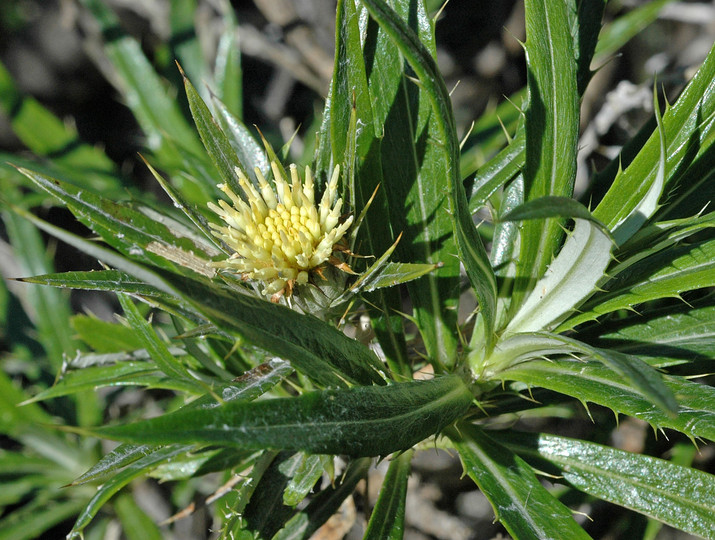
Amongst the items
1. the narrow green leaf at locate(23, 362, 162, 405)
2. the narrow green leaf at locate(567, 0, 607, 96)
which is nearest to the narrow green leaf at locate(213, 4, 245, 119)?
the narrow green leaf at locate(23, 362, 162, 405)

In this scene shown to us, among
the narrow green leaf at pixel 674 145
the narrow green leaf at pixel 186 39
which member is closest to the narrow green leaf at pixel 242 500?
the narrow green leaf at pixel 674 145

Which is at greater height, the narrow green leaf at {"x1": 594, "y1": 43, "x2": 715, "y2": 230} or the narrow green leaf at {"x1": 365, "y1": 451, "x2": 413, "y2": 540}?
the narrow green leaf at {"x1": 594, "y1": 43, "x2": 715, "y2": 230}

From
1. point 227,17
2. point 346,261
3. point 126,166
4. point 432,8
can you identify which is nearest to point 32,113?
point 126,166

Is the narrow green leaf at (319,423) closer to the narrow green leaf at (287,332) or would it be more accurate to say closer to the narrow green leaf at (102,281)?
the narrow green leaf at (287,332)

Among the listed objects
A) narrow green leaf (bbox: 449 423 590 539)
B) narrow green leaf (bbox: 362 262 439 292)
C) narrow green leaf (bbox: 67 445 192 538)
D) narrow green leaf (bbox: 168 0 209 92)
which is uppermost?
narrow green leaf (bbox: 168 0 209 92)

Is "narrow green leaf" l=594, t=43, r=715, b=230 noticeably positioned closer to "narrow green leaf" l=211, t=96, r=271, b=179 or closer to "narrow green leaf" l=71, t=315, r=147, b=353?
"narrow green leaf" l=211, t=96, r=271, b=179

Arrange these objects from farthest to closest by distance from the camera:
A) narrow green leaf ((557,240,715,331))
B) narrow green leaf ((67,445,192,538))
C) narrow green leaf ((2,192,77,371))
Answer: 1. narrow green leaf ((2,192,77,371))
2. narrow green leaf ((557,240,715,331))
3. narrow green leaf ((67,445,192,538))

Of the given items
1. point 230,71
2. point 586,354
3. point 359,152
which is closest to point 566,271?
point 586,354
